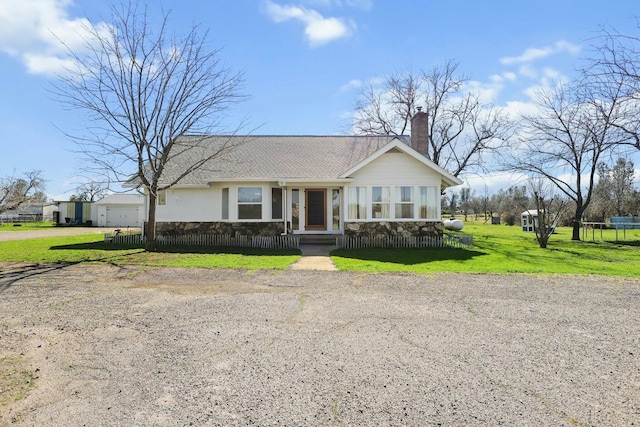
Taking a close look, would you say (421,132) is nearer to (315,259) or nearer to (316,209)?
(316,209)

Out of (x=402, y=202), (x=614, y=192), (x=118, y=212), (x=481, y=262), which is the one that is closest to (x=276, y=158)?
(x=402, y=202)

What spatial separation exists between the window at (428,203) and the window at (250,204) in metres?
7.56

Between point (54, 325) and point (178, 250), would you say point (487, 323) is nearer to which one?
point (54, 325)

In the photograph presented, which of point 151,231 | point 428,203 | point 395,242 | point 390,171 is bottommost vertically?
point 395,242

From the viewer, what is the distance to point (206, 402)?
3.33m

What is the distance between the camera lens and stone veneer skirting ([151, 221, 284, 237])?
56.3 feet

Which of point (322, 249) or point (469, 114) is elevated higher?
point (469, 114)

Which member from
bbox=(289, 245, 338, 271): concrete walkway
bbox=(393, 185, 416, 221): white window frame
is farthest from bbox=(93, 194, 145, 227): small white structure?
bbox=(393, 185, 416, 221): white window frame

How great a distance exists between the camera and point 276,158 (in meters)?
19.4

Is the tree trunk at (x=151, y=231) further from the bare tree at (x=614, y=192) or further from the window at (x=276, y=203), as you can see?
the bare tree at (x=614, y=192)

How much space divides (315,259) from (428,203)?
685 centimetres

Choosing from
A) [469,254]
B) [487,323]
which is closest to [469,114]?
A: [469,254]

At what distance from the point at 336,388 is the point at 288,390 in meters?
0.47

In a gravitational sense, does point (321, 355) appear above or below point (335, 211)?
below
